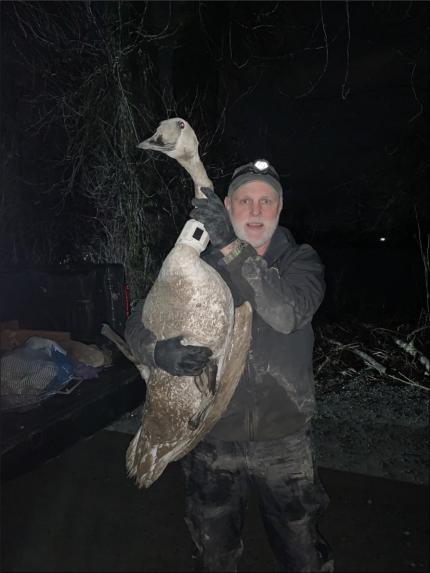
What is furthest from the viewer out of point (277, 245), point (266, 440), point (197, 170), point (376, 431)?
point (376, 431)

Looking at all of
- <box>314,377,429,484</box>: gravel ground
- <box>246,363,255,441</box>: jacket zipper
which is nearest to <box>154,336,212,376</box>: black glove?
<box>246,363,255,441</box>: jacket zipper

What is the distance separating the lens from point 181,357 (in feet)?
5.97

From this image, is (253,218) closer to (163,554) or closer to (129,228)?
(163,554)

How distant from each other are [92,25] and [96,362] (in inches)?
182

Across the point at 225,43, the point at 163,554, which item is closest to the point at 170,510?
the point at 163,554

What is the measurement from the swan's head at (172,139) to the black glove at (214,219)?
0.23 m

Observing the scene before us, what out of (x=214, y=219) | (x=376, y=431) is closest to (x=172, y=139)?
(x=214, y=219)

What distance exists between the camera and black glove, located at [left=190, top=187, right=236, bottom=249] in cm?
188

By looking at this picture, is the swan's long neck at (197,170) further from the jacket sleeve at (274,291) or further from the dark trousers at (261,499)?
the dark trousers at (261,499)

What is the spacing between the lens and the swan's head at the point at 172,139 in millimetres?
1863

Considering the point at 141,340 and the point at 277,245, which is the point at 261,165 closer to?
the point at 277,245

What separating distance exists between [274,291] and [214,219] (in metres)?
0.40

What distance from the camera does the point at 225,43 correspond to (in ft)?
23.4

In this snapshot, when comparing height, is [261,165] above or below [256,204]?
above
